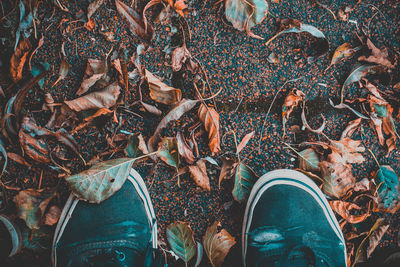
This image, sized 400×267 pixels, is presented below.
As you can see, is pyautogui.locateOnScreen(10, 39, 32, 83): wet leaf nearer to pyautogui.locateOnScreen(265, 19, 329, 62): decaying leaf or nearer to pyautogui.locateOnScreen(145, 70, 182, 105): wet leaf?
pyautogui.locateOnScreen(145, 70, 182, 105): wet leaf

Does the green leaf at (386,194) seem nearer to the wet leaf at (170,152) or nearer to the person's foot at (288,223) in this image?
the person's foot at (288,223)

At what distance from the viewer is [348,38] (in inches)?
46.3

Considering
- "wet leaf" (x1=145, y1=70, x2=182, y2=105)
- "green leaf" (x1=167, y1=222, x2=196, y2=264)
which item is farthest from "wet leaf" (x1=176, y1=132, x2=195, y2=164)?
"green leaf" (x1=167, y1=222, x2=196, y2=264)

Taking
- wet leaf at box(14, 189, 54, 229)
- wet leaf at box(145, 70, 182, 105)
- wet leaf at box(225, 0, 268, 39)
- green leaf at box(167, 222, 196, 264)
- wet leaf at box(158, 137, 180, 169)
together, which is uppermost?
wet leaf at box(225, 0, 268, 39)

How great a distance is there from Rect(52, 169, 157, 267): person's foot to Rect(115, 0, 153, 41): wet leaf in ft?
1.83

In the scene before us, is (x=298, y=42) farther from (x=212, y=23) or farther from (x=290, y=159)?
(x=290, y=159)

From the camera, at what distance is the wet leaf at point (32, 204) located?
109cm

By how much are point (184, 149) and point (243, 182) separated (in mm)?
282

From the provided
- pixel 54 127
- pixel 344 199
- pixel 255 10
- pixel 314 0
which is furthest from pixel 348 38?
pixel 54 127

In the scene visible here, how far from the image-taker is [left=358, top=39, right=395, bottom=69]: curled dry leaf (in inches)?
45.3

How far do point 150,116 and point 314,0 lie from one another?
836 millimetres

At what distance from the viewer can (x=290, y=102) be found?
44.6 inches

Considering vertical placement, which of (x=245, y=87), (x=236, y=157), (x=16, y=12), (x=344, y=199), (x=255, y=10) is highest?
(x=255, y=10)

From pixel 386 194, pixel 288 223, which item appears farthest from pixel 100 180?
pixel 386 194
